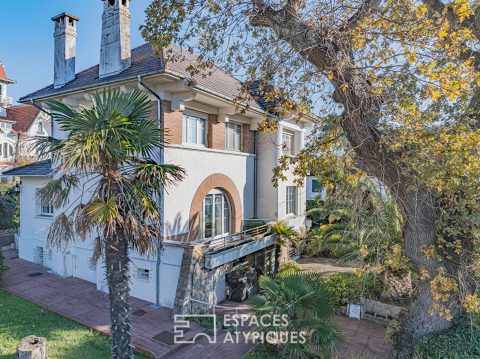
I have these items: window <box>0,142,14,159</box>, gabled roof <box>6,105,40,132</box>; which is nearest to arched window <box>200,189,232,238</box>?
window <box>0,142,14,159</box>

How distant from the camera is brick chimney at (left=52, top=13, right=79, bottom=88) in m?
15.6

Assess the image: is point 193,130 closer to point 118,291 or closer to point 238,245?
point 238,245

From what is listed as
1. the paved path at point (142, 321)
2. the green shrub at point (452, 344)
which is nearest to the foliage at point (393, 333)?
the paved path at point (142, 321)

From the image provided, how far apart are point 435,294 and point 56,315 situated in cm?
1229

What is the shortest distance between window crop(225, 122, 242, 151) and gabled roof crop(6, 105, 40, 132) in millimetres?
32828

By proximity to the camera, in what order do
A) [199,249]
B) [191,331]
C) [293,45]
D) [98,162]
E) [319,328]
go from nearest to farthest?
[98,162], [293,45], [319,328], [191,331], [199,249]

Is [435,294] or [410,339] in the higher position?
[435,294]

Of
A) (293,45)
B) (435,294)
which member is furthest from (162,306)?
(293,45)

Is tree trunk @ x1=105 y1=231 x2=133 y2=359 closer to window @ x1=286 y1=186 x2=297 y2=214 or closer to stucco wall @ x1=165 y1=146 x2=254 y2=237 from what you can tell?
stucco wall @ x1=165 y1=146 x2=254 y2=237

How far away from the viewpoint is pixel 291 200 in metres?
21.3

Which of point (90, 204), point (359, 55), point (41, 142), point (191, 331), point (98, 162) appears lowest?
point (191, 331)

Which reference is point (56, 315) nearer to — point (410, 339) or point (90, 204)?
point (90, 204)

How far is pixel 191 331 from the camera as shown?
34.5 feet
